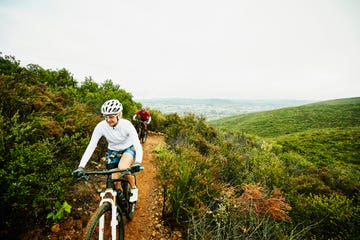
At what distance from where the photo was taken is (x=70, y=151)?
14.4 feet

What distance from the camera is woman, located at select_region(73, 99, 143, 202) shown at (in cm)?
345

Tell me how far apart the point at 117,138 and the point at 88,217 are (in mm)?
1887

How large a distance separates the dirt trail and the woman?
860 millimetres

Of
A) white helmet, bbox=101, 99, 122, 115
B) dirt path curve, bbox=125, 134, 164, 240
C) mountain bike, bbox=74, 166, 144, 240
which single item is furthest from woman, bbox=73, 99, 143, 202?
dirt path curve, bbox=125, 134, 164, 240

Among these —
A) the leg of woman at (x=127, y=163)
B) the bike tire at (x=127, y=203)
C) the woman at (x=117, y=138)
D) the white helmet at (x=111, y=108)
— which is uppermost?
the white helmet at (x=111, y=108)

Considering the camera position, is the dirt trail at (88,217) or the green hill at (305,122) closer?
the dirt trail at (88,217)

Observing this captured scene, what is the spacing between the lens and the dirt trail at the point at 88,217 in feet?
10.9

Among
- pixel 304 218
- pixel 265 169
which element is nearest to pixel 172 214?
pixel 304 218

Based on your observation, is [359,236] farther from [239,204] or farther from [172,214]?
[172,214]

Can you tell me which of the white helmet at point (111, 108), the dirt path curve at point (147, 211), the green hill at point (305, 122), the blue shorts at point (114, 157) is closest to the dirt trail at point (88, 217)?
the dirt path curve at point (147, 211)

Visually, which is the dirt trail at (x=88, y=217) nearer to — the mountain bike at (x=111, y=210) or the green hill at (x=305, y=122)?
the mountain bike at (x=111, y=210)

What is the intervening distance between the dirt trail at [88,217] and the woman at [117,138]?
0.86 metres

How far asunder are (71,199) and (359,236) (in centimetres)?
673

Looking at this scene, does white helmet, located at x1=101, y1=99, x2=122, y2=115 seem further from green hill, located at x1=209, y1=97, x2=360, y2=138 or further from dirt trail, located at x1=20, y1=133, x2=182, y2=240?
green hill, located at x1=209, y1=97, x2=360, y2=138
